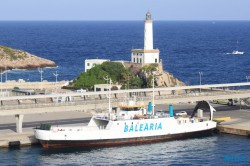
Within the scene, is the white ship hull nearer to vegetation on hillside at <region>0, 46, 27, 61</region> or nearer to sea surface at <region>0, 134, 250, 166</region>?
sea surface at <region>0, 134, 250, 166</region>

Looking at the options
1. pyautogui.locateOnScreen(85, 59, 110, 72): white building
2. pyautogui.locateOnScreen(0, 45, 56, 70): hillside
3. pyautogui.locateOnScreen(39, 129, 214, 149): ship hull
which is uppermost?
pyautogui.locateOnScreen(0, 45, 56, 70): hillside

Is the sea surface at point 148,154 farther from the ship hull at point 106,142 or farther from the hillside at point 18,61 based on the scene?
the hillside at point 18,61

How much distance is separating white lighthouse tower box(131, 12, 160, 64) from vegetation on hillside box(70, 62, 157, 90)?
2668 millimetres

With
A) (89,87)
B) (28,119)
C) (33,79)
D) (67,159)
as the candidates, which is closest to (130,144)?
(67,159)

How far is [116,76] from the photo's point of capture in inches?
4409

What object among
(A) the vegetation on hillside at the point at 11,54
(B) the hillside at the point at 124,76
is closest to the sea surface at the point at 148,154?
(B) the hillside at the point at 124,76

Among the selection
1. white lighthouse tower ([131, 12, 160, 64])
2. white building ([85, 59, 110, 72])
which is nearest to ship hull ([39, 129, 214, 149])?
white lighthouse tower ([131, 12, 160, 64])

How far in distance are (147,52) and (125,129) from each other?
46071 mm

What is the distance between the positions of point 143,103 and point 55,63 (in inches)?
3919

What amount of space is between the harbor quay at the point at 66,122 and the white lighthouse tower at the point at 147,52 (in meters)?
26.9

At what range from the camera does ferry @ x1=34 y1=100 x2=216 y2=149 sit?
68.7 metres

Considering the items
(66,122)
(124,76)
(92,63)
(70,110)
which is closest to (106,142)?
(70,110)

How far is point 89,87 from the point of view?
105750mm

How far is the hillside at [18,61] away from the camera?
160m
